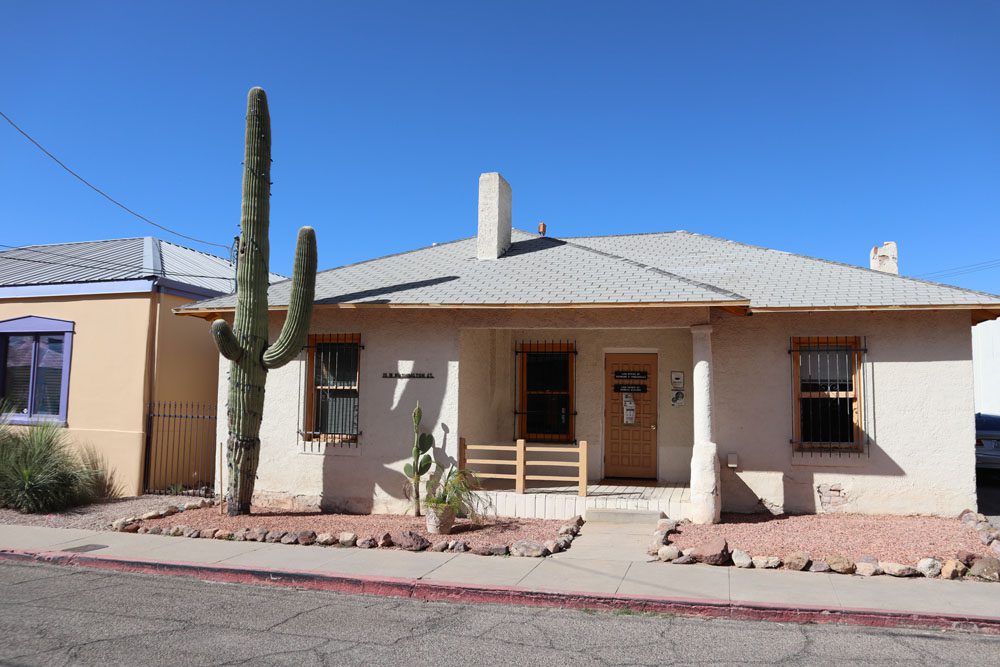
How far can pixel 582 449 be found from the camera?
10.8m

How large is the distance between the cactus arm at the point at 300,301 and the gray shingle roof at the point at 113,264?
409cm

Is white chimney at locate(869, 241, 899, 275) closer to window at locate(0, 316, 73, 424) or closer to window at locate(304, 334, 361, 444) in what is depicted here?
window at locate(304, 334, 361, 444)

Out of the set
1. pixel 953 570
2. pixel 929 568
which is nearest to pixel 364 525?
pixel 929 568

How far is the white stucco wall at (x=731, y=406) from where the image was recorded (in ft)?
34.6

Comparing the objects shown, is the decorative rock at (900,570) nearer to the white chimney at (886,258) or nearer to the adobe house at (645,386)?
the adobe house at (645,386)

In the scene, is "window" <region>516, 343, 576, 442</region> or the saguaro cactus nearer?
the saguaro cactus

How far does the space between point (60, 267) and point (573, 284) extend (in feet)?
35.4

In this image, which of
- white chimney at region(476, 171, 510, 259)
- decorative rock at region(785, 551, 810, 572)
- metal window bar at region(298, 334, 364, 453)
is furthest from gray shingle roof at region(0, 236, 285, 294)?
decorative rock at region(785, 551, 810, 572)

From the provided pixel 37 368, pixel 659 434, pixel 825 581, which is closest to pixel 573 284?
pixel 659 434

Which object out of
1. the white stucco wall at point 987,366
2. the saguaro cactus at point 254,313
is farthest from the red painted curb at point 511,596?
the white stucco wall at point 987,366

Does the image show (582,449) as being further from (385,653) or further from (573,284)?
(385,653)

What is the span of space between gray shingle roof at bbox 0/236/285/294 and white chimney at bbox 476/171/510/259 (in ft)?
18.3

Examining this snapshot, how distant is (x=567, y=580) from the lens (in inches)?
300

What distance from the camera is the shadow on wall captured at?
11438 mm
